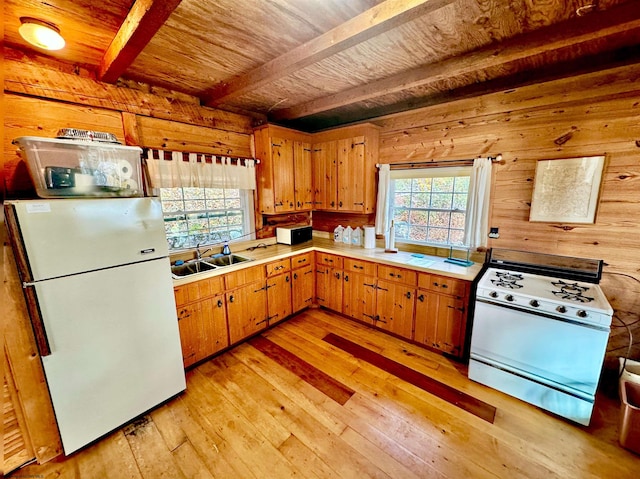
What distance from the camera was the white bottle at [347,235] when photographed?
11.5 feet

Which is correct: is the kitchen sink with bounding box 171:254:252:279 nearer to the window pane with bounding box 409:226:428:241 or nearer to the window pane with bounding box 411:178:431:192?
the window pane with bounding box 409:226:428:241

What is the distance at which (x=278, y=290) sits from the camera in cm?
308

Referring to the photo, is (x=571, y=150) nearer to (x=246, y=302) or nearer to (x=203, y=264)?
(x=246, y=302)

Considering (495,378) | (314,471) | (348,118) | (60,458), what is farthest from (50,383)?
(348,118)

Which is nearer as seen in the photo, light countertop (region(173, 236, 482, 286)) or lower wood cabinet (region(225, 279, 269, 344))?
light countertop (region(173, 236, 482, 286))

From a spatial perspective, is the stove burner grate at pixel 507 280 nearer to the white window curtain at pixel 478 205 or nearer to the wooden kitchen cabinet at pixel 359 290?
the white window curtain at pixel 478 205

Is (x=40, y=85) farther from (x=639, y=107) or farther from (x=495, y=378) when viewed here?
(x=639, y=107)

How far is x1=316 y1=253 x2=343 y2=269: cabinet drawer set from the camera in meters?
3.20

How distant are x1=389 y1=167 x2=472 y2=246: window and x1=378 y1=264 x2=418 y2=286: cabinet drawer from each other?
1.90ft

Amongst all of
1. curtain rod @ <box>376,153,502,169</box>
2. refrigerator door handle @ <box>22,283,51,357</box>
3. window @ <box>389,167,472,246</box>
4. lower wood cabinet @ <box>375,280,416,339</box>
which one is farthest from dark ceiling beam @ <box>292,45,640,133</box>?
refrigerator door handle @ <box>22,283,51,357</box>

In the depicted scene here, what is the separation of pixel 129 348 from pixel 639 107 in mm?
3904

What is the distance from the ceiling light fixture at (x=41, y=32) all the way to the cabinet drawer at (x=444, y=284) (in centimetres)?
309

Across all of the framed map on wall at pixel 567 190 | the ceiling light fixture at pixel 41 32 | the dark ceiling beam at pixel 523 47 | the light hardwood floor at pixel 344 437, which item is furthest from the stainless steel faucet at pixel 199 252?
the framed map on wall at pixel 567 190

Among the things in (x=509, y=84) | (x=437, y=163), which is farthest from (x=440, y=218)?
(x=509, y=84)
